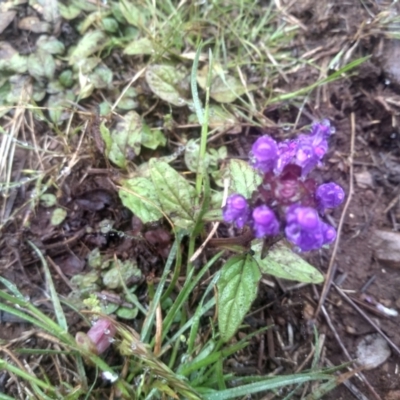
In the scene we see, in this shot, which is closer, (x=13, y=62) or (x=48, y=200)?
(x=48, y=200)

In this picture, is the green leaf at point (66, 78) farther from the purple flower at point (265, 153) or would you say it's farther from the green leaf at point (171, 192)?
the purple flower at point (265, 153)

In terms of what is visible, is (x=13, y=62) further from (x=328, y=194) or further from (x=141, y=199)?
(x=328, y=194)

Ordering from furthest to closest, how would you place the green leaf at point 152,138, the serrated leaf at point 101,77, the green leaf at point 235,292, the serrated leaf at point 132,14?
the serrated leaf at point 132,14, the serrated leaf at point 101,77, the green leaf at point 152,138, the green leaf at point 235,292

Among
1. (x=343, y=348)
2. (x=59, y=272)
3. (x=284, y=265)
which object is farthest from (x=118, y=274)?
(x=343, y=348)

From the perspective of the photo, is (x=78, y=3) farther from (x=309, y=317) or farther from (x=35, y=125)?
Answer: (x=309, y=317)

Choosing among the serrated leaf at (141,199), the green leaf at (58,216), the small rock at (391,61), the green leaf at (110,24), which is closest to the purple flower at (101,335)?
the serrated leaf at (141,199)

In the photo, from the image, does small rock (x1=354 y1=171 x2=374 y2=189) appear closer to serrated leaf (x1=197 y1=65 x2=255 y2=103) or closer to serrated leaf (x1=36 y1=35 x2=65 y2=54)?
serrated leaf (x1=197 y1=65 x2=255 y2=103)

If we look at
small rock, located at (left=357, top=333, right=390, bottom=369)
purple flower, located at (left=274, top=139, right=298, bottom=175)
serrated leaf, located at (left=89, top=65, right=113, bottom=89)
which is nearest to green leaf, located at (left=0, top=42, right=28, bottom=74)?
serrated leaf, located at (left=89, top=65, right=113, bottom=89)
